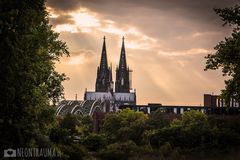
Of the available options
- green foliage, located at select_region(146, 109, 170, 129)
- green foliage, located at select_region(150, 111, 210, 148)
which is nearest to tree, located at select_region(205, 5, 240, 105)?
green foliage, located at select_region(150, 111, 210, 148)

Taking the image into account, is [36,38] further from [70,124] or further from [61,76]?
[70,124]

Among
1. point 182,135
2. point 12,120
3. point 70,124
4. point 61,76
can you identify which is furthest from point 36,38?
point 70,124

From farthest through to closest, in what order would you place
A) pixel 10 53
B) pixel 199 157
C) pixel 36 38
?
pixel 199 157 → pixel 36 38 → pixel 10 53

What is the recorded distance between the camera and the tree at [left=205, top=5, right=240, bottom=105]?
24594 mm

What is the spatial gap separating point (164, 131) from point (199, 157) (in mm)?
13752

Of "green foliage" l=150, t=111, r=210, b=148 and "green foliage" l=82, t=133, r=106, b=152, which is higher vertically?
"green foliage" l=150, t=111, r=210, b=148

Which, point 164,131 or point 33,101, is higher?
point 33,101

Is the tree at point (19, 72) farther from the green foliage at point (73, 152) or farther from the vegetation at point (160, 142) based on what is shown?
the vegetation at point (160, 142)

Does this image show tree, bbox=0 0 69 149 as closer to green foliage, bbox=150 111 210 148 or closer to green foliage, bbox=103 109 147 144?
green foliage, bbox=150 111 210 148

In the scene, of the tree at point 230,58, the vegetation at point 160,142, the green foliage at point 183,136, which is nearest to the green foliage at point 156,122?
the vegetation at point 160,142

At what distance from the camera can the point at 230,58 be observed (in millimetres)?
25000

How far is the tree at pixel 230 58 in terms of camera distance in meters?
24.6

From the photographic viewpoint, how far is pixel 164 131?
2356 inches

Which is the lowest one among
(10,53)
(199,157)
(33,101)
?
(199,157)
